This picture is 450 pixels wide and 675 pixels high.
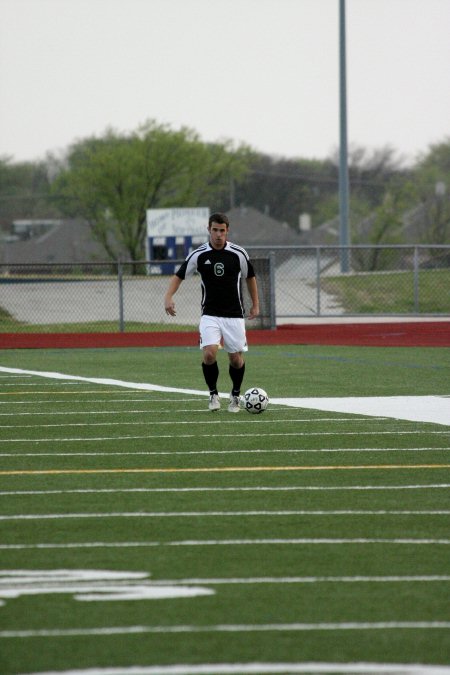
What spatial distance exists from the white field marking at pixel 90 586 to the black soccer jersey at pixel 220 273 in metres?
6.87

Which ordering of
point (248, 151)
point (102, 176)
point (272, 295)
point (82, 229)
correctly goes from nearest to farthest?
point (272, 295)
point (102, 176)
point (248, 151)
point (82, 229)

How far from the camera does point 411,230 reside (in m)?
77.1

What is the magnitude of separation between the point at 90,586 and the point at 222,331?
23.3ft

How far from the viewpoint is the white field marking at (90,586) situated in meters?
5.58

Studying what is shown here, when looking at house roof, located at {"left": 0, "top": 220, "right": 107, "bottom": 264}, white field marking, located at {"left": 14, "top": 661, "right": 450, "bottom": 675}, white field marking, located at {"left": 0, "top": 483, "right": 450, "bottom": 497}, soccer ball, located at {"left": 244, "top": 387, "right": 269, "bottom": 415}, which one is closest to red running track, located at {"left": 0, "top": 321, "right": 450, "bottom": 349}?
soccer ball, located at {"left": 244, "top": 387, "right": 269, "bottom": 415}

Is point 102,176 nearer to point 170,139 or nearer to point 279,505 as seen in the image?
point 170,139

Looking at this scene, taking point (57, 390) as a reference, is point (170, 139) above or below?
above

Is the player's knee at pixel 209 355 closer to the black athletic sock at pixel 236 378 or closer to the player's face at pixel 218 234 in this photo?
the black athletic sock at pixel 236 378

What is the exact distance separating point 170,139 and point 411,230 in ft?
67.2

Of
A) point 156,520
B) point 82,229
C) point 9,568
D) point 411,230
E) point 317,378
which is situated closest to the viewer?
point 9,568

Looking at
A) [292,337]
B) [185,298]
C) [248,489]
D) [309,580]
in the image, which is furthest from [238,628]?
[185,298]

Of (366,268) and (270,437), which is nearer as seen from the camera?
(270,437)

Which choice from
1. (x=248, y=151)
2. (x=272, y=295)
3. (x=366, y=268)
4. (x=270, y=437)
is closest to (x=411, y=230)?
(x=248, y=151)

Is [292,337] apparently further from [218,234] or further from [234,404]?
[218,234]
